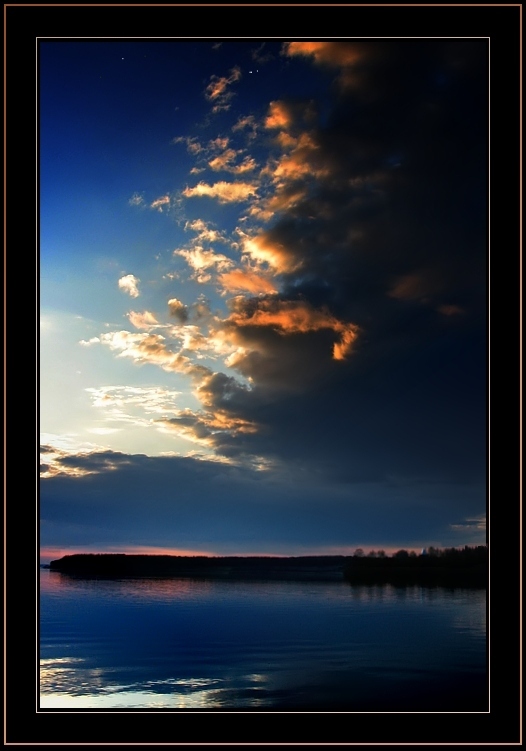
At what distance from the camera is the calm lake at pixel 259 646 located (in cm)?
288

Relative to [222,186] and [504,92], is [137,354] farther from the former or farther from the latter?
[504,92]

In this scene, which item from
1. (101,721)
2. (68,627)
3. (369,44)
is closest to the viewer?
(101,721)

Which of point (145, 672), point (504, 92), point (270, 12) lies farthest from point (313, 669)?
point (270, 12)

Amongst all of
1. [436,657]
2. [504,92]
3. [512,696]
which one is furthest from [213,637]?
[504,92]

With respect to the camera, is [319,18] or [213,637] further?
[213,637]

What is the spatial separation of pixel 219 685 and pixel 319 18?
3056mm

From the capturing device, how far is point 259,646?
10.9 feet

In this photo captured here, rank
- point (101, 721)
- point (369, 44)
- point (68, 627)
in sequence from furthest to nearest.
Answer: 1. point (68, 627)
2. point (369, 44)
3. point (101, 721)

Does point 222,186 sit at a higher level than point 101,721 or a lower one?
higher

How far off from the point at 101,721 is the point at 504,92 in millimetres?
3065

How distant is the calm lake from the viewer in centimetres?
288

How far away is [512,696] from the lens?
251 centimetres
